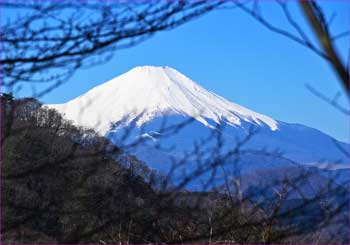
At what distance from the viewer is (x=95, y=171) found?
3.31 metres

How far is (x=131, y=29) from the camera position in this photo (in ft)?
10.1

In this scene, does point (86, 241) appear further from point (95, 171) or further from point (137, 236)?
point (137, 236)

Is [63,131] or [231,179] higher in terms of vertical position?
[63,131]

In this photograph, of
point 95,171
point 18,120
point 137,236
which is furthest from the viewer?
point 137,236

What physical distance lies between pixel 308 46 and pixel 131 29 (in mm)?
1543

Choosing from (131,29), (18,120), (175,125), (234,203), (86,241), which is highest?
(131,29)

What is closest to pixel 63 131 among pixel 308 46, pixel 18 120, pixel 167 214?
pixel 18 120

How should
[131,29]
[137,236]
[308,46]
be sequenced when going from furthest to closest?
1. [137,236]
2. [131,29]
3. [308,46]

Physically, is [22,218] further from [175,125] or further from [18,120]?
[175,125]

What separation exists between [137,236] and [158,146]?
115 centimetres

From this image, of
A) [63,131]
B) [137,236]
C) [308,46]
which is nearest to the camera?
[308,46]

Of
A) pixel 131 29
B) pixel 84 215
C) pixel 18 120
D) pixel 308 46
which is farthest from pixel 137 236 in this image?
pixel 308 46

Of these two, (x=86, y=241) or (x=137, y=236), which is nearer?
(x=86, y=241)

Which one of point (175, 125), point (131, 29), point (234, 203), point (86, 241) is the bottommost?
point (86, 241)
